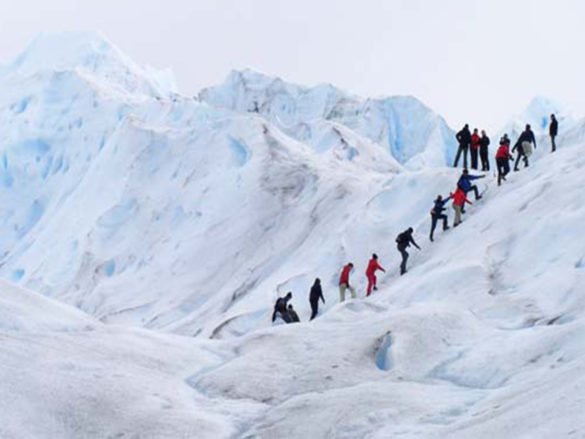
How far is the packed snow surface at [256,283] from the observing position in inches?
355

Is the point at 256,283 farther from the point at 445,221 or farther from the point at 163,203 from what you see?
the point at 163,203

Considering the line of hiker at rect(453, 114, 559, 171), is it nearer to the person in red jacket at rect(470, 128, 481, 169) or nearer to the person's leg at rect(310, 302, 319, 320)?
the person in red jacket at rect(470, 128, 481, 169)

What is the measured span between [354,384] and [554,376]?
108 inches

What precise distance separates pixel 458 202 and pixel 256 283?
8746mm

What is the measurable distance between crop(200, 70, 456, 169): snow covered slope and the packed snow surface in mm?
8692

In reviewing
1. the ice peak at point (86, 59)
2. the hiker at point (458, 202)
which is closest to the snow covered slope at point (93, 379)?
the hiker at point (458, 202)

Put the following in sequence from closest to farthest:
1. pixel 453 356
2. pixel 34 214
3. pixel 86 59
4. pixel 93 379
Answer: pixel 93 379 < pixel 453 356 < pixel 34 214 < pixel 86 59

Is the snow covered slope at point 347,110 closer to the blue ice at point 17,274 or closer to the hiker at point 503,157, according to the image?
the blue ice at point 17,274

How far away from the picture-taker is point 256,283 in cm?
2748

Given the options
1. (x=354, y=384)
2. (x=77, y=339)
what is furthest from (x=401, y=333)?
(x=77, y=339)

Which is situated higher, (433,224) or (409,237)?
(433,224)

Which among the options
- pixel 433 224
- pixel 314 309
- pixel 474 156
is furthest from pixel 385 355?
pixel 474 156

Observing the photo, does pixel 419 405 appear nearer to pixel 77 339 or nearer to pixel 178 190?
pixel 77 339

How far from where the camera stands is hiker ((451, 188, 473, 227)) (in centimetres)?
2092
